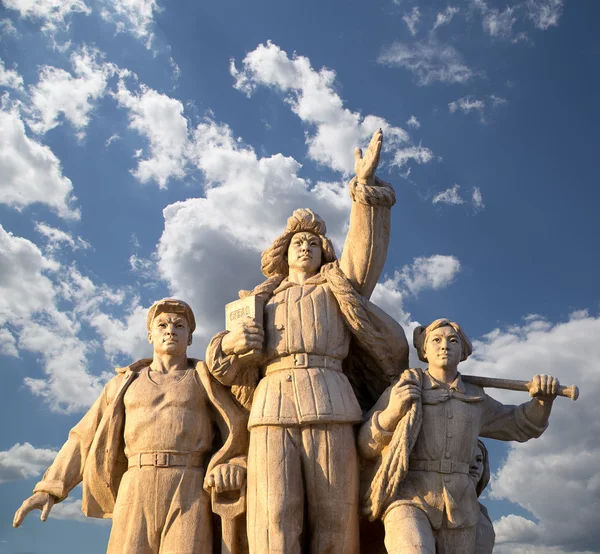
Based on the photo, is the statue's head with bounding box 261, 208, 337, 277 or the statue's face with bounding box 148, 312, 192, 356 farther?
the statue's head with bounding box 261, 208, 337, 277

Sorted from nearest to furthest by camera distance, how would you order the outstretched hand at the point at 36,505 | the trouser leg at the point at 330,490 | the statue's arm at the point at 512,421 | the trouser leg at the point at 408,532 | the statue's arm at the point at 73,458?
the trouser leg at the point at 408,532, the trouser leg at the point at 330,490, the statue's arm at the point at 512,421, the outstretched hand at the point at 36,505, the statue's arm at the point at 73,458

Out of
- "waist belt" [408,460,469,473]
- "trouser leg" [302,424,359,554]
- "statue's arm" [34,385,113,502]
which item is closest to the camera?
"trouser leg" [302,424,359,554]

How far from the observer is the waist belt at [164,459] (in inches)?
294

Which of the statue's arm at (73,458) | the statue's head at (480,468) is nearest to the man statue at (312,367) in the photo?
the statue's head at (480,468)

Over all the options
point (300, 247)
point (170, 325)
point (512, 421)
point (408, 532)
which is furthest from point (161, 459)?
point (512, 421)

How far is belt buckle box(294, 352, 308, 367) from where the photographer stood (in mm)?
7383

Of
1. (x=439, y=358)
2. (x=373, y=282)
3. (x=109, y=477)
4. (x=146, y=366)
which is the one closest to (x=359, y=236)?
(x=373, y=282)

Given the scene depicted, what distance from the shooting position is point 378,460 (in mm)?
7363

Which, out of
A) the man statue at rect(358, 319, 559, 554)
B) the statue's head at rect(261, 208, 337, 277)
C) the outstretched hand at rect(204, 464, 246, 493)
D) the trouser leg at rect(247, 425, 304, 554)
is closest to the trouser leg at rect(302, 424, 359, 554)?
the trouser leg at rect(247, 425, 304, 554)

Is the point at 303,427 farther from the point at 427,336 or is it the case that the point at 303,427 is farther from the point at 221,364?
the point at 427,336

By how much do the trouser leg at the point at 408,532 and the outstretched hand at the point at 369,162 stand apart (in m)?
3.11

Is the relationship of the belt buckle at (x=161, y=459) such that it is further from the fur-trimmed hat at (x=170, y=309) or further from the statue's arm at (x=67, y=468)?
the fur-trimmed hat at (x=170, y=309)

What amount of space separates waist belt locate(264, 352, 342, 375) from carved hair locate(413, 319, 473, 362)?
92 cm

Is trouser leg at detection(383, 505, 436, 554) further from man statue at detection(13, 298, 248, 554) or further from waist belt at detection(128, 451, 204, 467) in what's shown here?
waist belt at detection(128, 451, 204, 467)
